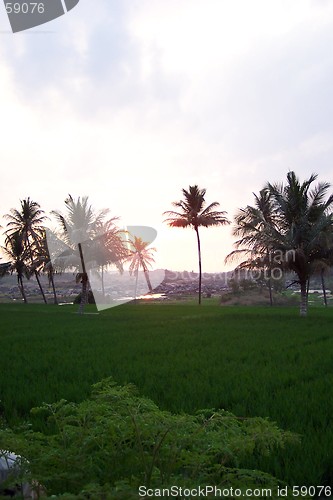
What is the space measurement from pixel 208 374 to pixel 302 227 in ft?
49.1

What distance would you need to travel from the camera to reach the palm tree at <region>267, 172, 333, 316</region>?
20312 millimetres

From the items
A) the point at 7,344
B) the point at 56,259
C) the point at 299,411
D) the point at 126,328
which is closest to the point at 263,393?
the point at 299,411

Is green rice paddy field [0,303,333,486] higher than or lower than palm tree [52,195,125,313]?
lower

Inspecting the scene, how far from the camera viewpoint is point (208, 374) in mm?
7449

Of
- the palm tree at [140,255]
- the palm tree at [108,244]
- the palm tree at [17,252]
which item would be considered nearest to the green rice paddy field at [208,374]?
the palm tree at [108,244]

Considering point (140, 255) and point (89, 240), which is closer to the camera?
point (89, 240)

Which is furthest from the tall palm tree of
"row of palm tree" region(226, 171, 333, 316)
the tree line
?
"row of palm tree" region(226, 171, 333, 316)

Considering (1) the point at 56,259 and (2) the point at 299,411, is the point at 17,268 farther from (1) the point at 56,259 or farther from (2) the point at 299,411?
(2) the point at 299,411

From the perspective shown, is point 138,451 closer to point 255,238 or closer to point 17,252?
point 255,238

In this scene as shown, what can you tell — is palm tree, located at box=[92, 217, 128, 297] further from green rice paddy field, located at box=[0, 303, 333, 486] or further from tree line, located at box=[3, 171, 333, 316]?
green rice paddy field, located at box=[0, 303, 333, 486]

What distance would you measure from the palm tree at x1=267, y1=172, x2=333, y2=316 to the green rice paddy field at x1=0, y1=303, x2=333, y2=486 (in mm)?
6725

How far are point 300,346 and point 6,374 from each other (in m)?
7.38

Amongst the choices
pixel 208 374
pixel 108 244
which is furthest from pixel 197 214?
pixel 208 374

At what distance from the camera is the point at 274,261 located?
70.2ft
